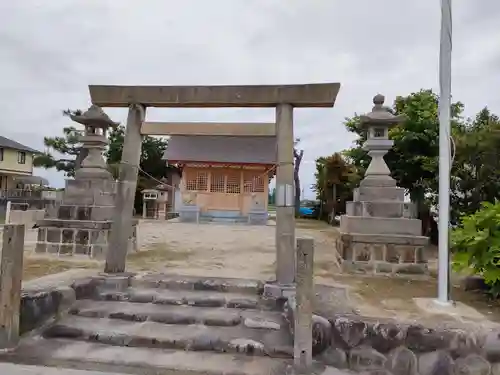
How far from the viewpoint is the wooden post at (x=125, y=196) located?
531 centimetres

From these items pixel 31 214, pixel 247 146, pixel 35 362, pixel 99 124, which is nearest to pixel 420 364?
pixel 35 362

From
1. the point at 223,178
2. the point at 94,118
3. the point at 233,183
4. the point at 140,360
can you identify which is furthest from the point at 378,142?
the point at 223,178

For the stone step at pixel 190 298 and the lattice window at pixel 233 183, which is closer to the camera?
the stone step at pixel 190 298

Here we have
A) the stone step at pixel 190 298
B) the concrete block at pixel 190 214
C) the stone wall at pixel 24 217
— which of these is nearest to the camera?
the stone step at pixel 190 298

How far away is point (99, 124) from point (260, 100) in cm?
397

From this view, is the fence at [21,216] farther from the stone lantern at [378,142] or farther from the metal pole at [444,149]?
the metal pole at [444,149]

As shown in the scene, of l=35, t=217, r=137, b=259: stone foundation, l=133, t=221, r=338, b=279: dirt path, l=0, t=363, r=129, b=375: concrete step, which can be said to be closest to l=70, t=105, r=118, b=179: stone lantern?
l=35, t=217, r=137, b=259: stone foundation

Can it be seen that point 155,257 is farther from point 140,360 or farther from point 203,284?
point 140,360

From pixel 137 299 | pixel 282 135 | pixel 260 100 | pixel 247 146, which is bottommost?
pixel 137 299

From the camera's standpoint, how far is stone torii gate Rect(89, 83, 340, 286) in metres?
4.93

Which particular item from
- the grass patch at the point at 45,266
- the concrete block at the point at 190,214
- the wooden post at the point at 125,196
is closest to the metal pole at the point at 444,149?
the wooden post at the point at 125,196

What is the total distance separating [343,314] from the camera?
146 inches

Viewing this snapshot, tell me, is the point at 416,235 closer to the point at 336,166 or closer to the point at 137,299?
the point at 137,299

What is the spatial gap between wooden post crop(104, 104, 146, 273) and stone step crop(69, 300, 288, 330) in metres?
0.81
